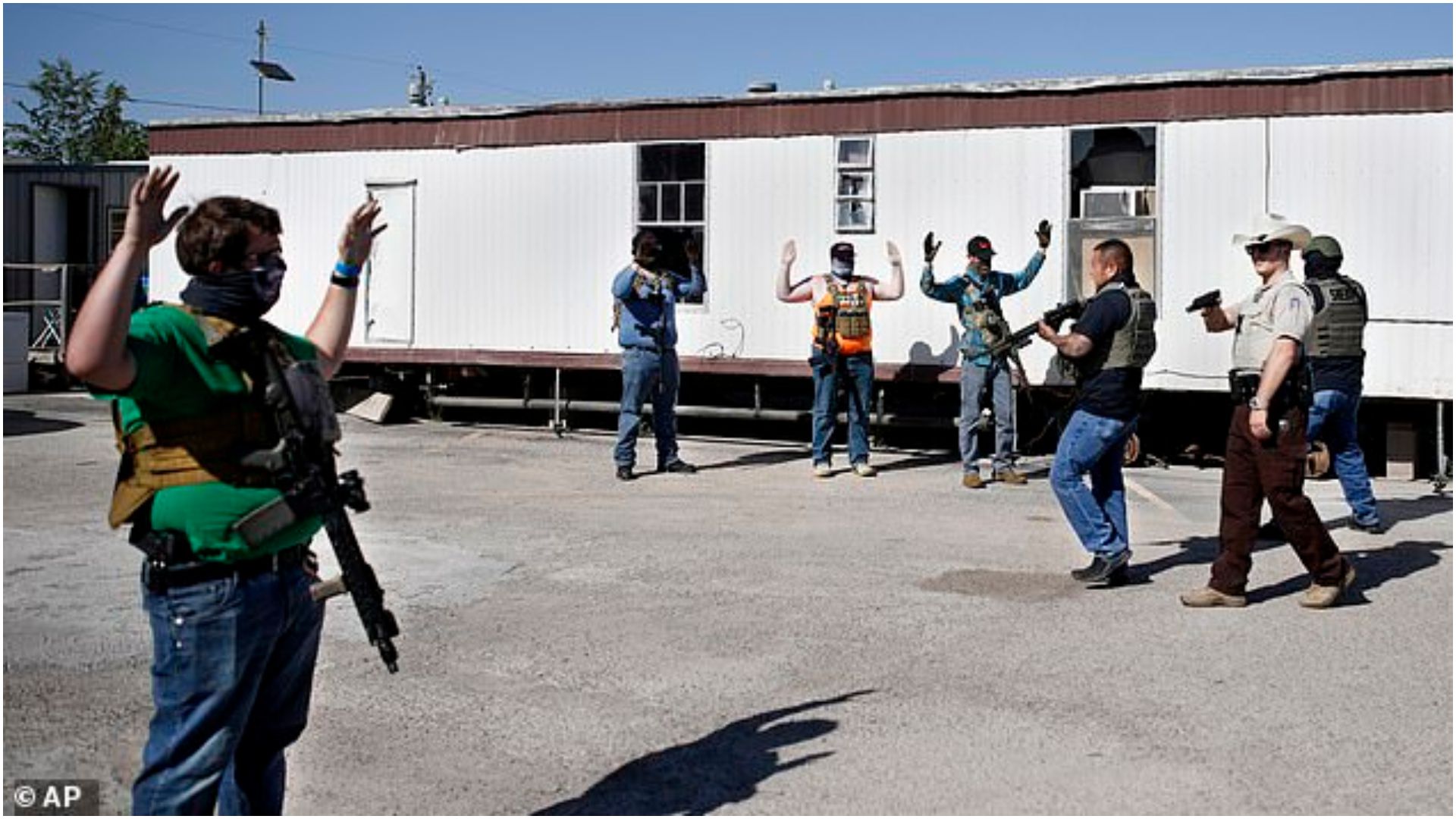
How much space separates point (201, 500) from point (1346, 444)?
314 inches

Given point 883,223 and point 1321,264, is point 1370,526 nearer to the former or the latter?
point 1321,264

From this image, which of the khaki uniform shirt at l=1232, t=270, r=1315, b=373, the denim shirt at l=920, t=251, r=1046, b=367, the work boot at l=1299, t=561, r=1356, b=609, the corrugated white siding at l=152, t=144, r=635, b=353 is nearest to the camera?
the khaki uniform shirt at l=1232, t=270, r=1315, b=373

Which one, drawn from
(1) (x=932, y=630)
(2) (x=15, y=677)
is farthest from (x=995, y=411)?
(2) (x=15, y=677)

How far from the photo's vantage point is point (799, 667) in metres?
6.54

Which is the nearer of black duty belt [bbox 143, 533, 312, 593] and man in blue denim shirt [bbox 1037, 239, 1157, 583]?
black duty belt [bbox 143, 533, 312, 593]

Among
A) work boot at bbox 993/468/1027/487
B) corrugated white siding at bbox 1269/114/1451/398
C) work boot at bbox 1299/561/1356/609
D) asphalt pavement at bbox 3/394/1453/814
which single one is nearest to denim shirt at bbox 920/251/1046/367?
work boot at bbox 993/468/1027/487

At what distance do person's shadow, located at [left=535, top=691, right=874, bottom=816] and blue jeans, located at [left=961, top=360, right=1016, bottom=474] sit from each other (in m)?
6.42

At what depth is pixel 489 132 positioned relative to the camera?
15.8 metres

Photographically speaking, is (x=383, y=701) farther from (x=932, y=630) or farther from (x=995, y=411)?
(x=995, y=411)

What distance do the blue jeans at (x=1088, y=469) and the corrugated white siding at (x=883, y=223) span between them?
16.8 feet

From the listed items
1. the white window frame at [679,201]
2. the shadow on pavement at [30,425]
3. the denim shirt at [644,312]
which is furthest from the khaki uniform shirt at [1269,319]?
the shadow on pavement at [30,425]

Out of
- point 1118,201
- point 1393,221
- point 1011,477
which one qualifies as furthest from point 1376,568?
point 1118,201

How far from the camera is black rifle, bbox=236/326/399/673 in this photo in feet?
12.2

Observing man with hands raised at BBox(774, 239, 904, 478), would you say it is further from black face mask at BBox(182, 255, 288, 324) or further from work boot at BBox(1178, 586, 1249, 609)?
black face mask at BBox(182, 255, 288, 324)
